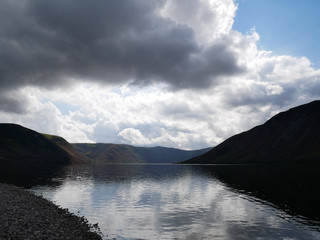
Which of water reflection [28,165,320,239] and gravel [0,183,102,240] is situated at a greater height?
gravel [0,183,102,240]

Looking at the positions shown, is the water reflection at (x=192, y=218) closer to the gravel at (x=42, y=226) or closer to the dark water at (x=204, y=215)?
the dark water at (x=204, y=215)

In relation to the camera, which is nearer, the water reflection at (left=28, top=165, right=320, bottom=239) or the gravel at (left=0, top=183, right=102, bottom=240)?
the gravel at (left=0, top=183, right=102, bottom=240)

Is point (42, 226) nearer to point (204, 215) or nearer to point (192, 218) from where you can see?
point (192, 218)

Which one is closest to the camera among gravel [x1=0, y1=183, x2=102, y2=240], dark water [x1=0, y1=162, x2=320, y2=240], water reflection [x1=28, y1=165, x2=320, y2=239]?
gravel [x1=0, y1=183, x2=102, y2=240]

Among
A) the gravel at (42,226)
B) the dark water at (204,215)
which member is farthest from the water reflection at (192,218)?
the gravel at (42,226)

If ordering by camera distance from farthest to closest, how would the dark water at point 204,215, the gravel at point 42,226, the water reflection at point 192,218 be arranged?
the dark water at point 204,215, the water reflection at point 192,218, the gravel at point 42,226

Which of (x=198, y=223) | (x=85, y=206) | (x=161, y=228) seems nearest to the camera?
(x=161, y=228)

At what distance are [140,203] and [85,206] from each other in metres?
11.3

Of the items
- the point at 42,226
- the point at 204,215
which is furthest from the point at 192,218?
the point at 42,226

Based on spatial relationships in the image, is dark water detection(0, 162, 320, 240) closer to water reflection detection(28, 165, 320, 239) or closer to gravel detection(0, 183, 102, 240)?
water reflection detection(28, 165, 320, 239)

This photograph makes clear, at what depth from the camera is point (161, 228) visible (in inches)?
1337

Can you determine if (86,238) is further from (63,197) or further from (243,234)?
(63,197)

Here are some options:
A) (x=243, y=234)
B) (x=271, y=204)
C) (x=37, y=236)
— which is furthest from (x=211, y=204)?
(x=37, y=236)

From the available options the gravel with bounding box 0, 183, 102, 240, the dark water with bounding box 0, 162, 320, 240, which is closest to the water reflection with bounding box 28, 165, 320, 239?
the dark water with bounding box 0, 162, 320, 240
